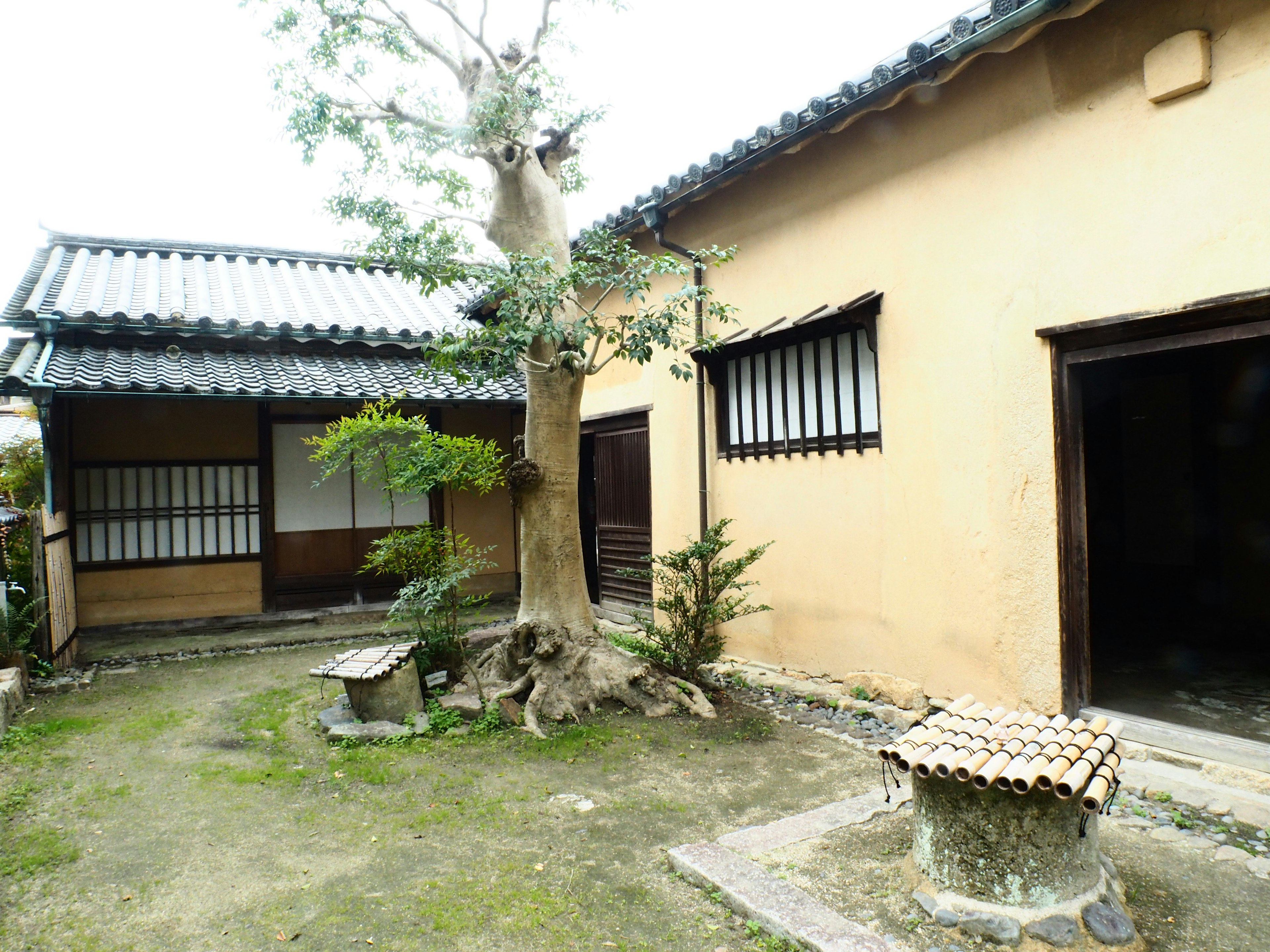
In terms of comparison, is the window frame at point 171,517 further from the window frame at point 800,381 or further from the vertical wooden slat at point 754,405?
the vertical wooden slat at point 754,405

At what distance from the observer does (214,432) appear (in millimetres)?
10070

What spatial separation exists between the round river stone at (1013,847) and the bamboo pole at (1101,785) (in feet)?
0.29

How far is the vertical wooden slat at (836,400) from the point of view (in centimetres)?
638

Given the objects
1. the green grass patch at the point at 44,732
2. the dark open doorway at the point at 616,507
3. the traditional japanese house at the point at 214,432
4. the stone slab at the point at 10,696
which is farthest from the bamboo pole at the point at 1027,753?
the traditional japanese house at the point at 214,432

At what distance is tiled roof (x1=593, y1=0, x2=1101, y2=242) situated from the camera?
432cm

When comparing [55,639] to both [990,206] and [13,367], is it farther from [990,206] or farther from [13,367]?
[990,206]

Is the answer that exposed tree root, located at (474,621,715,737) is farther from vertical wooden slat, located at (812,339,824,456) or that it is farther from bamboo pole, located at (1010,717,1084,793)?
bamboo pole, located at (1010,717,1084,793)

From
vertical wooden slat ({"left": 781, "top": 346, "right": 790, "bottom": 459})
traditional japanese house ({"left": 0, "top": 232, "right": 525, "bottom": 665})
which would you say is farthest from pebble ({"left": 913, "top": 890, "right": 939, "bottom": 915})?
traditional japanese house ({"left": 0, "top": 232, "right": 525, "bottom": 665})

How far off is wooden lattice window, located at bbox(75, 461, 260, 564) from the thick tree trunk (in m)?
5.27

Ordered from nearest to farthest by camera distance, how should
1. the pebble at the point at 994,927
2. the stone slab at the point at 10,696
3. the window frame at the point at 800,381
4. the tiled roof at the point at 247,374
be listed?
the pebble at the point at 994,927 < the stone slab at the point at 10,696 < the window frame at the point at 800,381 < the tiled roof at the point at 247,374

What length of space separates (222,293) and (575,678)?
8473mm

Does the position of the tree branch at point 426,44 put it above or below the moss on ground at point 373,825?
above

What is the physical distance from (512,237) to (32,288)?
7.60 metres

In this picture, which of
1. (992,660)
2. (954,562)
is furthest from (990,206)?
(992,660)
